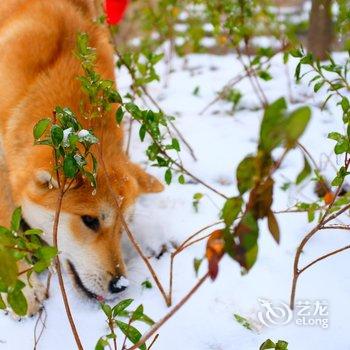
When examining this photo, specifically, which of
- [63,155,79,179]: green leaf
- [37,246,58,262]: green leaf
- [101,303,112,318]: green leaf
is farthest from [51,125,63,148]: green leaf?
[101,303,112,318]: green leaf

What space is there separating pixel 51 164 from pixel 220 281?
3.12ft

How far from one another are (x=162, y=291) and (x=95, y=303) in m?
0.40

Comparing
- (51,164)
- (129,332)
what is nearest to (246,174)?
(129,332)

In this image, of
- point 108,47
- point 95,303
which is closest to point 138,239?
point 95,303

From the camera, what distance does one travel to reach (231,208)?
0.94 meters

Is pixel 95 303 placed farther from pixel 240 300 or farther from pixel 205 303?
pixel 240 300

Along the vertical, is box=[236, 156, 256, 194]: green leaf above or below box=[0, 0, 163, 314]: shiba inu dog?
above

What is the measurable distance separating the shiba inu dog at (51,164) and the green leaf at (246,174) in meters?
1.44

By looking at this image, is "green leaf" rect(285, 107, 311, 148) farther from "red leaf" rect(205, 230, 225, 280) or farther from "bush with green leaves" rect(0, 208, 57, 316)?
"bush with green leaves" rect(0, 208, 57, 316)

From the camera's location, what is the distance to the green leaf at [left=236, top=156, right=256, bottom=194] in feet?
2.98

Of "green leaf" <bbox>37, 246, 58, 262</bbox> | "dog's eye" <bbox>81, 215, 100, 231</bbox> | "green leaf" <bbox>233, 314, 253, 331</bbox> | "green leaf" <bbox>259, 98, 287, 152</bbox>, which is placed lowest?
"green leaf" <bbox>233, 314, 253, 331</bbox>

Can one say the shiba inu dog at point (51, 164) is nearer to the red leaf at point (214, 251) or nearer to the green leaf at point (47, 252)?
the green leaf at point (47, 252)

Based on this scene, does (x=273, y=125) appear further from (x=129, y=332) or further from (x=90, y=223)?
(x=90, y=223)

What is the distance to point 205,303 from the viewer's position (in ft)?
6.75
